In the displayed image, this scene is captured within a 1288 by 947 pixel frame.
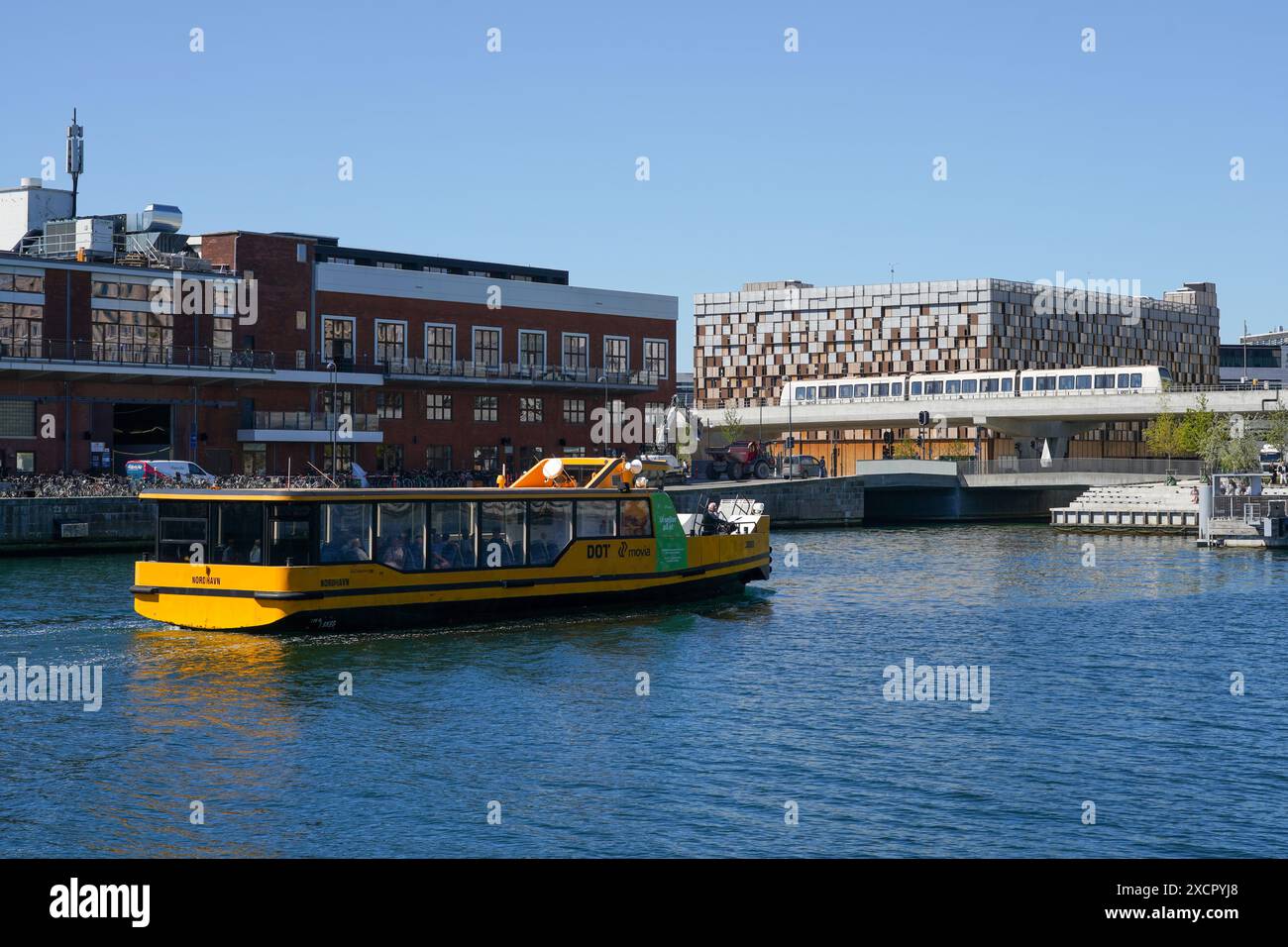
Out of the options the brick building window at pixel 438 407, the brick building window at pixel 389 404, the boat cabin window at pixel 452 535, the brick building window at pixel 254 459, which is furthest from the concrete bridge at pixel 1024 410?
the boat cabin window at pixel 452 535

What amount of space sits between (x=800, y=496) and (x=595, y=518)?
5101 centimetres

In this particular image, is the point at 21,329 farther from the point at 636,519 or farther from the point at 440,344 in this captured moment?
the point at 636,519

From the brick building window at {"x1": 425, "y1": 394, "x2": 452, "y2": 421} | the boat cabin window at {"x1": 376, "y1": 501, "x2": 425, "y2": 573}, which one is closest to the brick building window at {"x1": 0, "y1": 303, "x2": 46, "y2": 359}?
the brick building window at {"x1": 425, "y1": 394, "x2": 452, "y2": 421}

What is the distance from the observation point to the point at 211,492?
116 ft

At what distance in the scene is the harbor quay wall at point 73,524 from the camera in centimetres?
6172

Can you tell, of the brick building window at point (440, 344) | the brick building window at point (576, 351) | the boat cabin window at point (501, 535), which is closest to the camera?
the boat cabin window at point (501, 535)

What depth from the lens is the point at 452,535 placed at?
38.1 meters

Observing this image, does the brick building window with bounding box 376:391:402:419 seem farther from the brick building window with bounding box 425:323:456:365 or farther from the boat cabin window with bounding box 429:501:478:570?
the boat cabin window with bounding box 429:501:478:570

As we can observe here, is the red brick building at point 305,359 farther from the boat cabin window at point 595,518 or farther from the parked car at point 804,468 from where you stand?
the boat cabin window at point 595,518

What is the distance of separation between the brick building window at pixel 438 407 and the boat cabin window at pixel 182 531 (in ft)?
185

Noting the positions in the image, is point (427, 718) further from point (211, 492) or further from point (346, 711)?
point (211, 492)

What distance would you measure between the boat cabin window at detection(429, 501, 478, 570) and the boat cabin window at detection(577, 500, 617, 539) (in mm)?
3368
